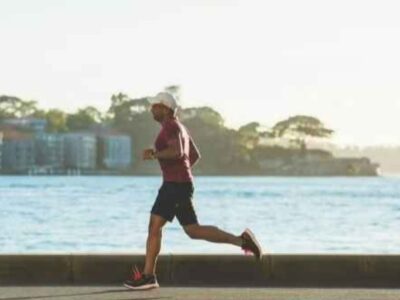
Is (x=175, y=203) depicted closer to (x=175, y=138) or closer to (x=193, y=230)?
(x=193, y=230)

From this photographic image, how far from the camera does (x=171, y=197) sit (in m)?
9.80

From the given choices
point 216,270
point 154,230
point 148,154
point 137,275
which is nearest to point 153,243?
point 154,230

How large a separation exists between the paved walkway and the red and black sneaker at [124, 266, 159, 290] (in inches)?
2.1

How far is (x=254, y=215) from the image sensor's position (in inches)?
2908

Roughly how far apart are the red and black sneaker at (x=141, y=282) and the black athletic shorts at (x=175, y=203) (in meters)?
0.49

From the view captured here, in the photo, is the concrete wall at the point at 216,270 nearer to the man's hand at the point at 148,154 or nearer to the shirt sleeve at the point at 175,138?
the shirt sleeve at the point at 175,138

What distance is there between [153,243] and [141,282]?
1.06 feet

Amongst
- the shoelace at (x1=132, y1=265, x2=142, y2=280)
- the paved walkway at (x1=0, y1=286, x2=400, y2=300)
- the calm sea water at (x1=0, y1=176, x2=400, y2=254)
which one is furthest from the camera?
the calm sea water at (x1=0, y1=176, x2=400, y2=254)

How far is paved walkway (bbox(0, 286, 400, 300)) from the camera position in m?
9.29

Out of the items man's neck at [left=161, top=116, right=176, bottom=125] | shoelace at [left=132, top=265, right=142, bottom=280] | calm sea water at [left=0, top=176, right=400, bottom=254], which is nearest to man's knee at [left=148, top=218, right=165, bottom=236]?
shoelace at [left=132, top=265, right=142, bottom=280]

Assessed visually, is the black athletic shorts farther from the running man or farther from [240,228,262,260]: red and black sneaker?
[240,228,262,260]: red and black sneaker

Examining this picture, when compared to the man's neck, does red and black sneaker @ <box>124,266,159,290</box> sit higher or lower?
lower

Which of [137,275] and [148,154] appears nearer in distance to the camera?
[148,154]

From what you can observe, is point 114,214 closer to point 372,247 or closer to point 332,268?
point 372,247
